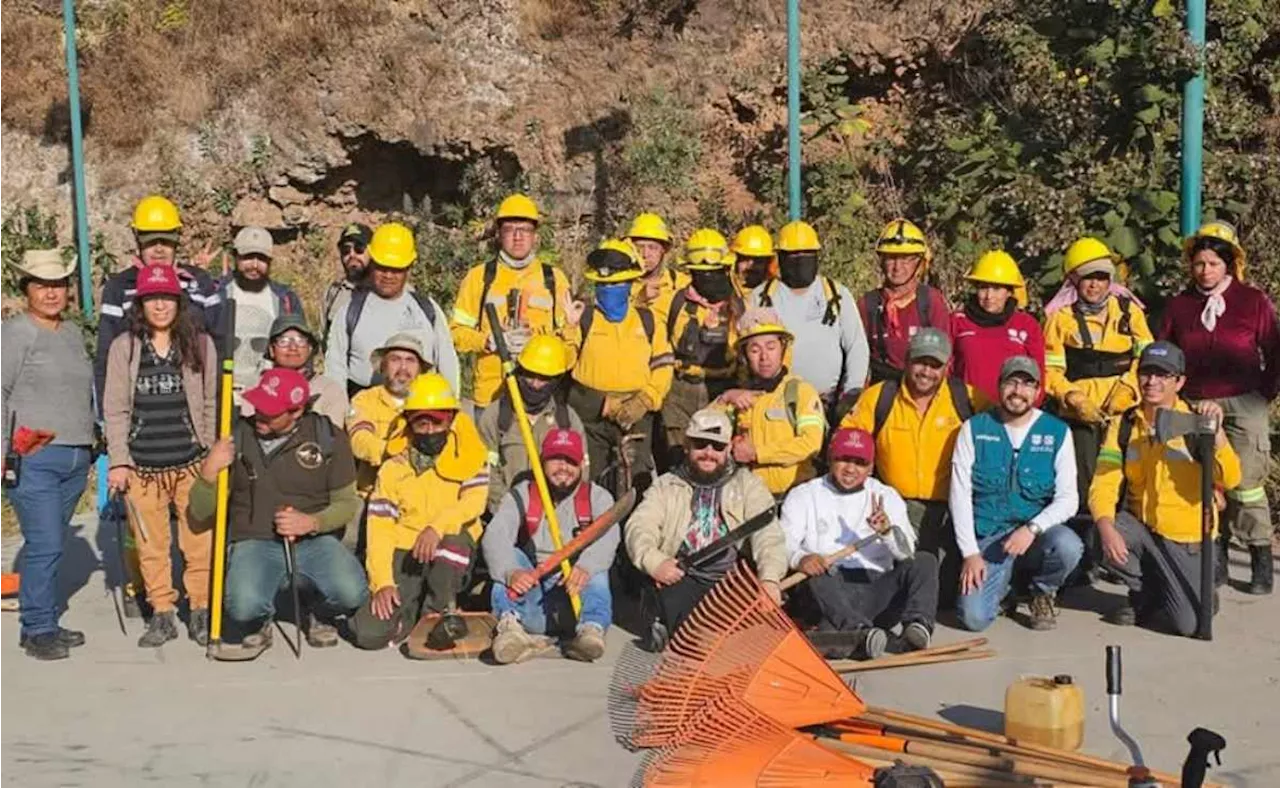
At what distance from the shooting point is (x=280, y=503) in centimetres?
677

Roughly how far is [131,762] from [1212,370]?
541cm

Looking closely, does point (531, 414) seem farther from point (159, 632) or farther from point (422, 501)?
point (159, 632)

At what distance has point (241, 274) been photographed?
7473 mm

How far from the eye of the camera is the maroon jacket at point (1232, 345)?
286 inches

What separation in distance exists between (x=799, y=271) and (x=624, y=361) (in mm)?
1069

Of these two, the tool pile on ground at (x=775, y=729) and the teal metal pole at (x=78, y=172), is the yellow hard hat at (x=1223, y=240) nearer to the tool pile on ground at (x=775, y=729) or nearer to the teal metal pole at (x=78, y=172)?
the tool pile on ground at (x=775, y=729)

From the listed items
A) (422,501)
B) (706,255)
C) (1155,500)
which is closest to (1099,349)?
(1155,500)

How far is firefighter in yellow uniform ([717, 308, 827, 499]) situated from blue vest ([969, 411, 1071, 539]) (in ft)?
2.58

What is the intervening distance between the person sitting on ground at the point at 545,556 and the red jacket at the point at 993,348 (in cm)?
202

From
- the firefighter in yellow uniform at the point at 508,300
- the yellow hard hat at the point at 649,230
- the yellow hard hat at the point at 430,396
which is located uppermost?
the yellow hard hat at the point at 649,230

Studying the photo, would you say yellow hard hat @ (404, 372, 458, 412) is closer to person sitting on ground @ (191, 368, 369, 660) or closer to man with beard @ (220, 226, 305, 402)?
person sitting on ground @ (191, 368, 369, 660)

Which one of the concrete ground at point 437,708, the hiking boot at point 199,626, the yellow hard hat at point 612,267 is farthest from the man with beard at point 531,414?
the hiking boot at point 199,626

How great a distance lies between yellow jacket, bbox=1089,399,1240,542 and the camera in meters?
6.80

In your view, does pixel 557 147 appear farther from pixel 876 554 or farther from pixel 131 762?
pixel 131 762
